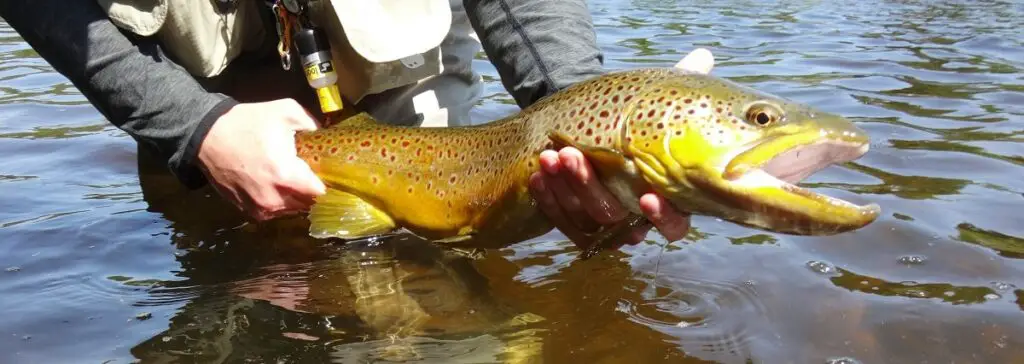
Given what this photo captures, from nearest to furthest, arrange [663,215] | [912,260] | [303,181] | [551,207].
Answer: [663,215] < [551,207] < [303,181] < [912,260]

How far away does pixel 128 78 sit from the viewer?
290 cm

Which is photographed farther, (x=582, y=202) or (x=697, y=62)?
(x=697, y=62)

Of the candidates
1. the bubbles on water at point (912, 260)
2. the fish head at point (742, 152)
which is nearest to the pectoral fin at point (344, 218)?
the fish head at point (742, 152)

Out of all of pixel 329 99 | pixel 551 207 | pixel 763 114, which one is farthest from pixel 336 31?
pixel 763 114

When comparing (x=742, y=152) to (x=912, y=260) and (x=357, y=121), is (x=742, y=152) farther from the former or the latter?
(x=357, y=121)

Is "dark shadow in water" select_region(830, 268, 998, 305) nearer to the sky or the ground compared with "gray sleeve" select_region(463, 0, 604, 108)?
nearer to the ground

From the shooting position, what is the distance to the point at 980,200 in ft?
11.8

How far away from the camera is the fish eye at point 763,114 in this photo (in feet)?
6.97

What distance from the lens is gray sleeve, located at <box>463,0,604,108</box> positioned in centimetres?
304

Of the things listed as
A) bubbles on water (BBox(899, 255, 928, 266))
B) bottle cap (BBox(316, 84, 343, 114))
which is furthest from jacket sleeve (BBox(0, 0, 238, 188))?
bubbles on water (BBox(899, 255, 928, 266))

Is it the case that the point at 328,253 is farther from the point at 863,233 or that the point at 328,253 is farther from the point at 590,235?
the point at 863,233

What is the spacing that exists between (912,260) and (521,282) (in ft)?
4.25

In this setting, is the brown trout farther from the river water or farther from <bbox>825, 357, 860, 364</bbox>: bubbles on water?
<bbox>825, 357, 860, 364</bbox>: bubbles on water

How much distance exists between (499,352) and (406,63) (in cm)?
138
